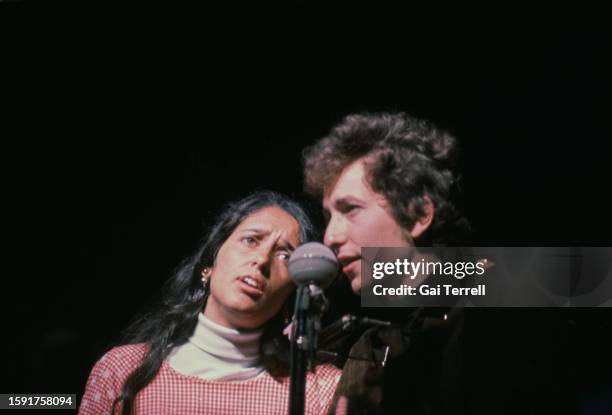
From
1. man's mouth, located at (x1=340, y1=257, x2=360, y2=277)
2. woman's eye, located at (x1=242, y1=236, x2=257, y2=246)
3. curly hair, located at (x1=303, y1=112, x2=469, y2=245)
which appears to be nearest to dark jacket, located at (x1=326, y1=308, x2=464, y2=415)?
man's mouth, located at (x1=340, y1=257, x2=360, y2=277)

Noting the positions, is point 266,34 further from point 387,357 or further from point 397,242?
point 387,357

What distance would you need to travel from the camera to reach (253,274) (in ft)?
8.41

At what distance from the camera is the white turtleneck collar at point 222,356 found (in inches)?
101

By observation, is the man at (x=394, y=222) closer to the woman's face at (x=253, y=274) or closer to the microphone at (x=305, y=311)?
the woman's face at (x=253, y=274)

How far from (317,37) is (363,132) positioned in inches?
22.1

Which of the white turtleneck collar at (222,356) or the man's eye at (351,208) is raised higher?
the man's eye at (351,208)

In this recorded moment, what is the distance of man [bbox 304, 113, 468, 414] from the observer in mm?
2008

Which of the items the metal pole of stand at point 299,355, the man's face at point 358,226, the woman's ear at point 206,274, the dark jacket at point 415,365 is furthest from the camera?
the woman's ear at point 206,274

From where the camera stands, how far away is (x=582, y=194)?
2.34 m

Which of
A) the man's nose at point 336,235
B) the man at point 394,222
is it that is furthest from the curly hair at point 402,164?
the man's nose at point 336,235

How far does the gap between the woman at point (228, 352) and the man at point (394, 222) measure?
0.87 feet

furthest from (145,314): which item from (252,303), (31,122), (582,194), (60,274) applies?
(582,194)

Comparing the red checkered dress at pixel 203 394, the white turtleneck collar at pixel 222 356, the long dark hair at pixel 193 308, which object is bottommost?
the red checkered dress at pixel 203 394

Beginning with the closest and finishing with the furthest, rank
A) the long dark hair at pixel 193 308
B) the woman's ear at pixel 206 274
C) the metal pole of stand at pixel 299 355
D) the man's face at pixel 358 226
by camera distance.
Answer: the metal pole of stand at pixel 299 355 → the man's face at pixel 358 226 → the long dark hair at pixel 193 308 → the woman's ear at pixel 206 274
